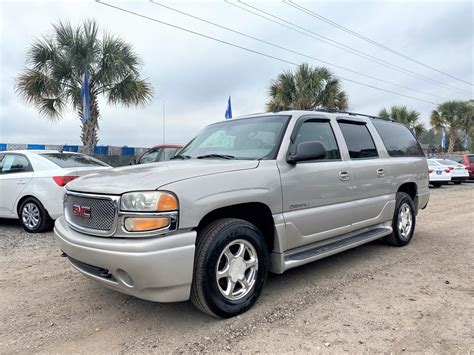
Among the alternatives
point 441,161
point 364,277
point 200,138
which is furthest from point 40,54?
point 441,161

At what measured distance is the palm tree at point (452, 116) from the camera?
34688 mm

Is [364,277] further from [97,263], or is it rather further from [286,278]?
[97,263]

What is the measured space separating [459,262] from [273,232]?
2838 mm

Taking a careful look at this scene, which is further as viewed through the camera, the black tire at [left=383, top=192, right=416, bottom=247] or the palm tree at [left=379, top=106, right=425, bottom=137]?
the palm tree at [left=379, top=106, right=425, bottom=137]

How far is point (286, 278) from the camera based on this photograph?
4168 mm

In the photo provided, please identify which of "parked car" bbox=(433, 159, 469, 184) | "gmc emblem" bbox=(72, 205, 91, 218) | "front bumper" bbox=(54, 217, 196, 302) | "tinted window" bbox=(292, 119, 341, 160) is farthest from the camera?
"parked car" bbox=(433, 159, 469, 184)

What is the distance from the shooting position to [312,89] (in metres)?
19.5

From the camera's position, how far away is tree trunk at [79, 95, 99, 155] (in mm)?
14212

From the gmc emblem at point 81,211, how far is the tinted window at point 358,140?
3.01 m

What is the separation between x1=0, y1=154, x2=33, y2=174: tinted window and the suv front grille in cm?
394

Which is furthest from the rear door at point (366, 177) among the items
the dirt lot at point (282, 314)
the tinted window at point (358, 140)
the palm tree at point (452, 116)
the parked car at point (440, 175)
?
the palm tree at point (452, 116)

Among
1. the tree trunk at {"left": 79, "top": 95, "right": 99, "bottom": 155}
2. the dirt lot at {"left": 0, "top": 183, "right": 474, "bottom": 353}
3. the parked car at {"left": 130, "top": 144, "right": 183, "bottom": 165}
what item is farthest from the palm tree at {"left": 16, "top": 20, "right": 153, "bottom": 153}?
the dirt lot at {"left": 0, "top": 183, "right": 474, "bottom": 353}

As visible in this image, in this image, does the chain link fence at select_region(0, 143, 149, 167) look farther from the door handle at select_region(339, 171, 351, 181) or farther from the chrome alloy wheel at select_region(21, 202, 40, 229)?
the door handle at select_region(339, 171, 351, 181)

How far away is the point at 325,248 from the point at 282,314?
3.37 ft
